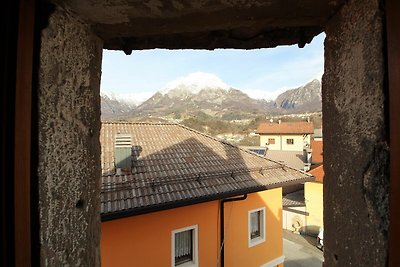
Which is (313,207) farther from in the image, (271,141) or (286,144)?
(271,141)

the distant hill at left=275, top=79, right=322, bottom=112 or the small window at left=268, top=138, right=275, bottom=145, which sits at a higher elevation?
the distant hill at left=275, top=79, right=322, bottom=112

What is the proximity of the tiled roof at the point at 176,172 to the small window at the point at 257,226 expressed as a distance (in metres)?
1.16

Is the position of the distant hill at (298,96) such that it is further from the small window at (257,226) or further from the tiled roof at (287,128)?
the small window at (257,226)

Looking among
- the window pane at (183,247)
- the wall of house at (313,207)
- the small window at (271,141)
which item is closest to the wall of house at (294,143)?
the small window at (271,141)

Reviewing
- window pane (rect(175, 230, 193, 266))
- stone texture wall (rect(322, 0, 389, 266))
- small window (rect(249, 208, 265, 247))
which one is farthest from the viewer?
small window (rect(249, 208, 265, 247))

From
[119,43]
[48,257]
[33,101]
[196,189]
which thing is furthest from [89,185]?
[196,189]

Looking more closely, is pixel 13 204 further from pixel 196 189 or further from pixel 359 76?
pixel 196 189

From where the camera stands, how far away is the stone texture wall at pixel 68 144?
0.87m

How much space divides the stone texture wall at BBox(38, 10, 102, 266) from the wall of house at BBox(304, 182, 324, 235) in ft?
56.9

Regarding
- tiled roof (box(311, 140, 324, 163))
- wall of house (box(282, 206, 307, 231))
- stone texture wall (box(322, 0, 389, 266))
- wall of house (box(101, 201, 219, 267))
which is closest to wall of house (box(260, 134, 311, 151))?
tiled roof (box(311, 140, 324, 163))

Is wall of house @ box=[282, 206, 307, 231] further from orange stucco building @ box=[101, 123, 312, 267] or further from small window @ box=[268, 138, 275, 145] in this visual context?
small window @ box=[268, 138, 275, 145]

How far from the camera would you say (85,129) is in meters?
1.03

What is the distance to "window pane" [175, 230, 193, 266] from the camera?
5.98m

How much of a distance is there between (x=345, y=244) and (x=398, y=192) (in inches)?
11.8
